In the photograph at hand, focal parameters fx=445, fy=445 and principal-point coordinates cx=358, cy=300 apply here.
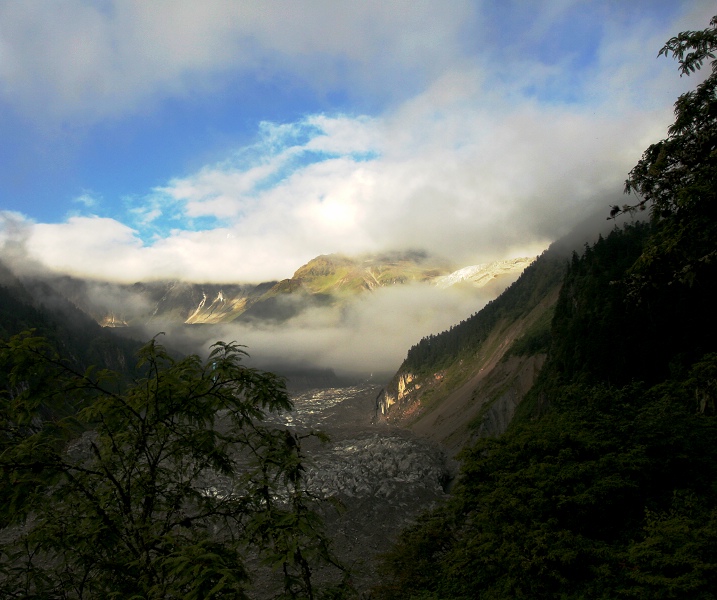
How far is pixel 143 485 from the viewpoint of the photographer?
23.3 ft

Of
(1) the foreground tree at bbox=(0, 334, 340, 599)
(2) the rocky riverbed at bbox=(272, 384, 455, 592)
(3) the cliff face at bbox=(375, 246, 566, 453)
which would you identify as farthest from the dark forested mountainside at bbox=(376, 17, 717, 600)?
(3) the cliff face at bbox=(375, 246, 566, 453)

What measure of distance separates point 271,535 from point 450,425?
491 ft

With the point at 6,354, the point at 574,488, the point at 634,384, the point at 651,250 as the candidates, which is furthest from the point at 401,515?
the point at 6,354

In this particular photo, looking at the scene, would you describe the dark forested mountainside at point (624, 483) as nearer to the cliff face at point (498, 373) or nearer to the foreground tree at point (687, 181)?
the foreground tree at point (687, 181)

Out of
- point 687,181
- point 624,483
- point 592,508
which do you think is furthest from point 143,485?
point 592,508

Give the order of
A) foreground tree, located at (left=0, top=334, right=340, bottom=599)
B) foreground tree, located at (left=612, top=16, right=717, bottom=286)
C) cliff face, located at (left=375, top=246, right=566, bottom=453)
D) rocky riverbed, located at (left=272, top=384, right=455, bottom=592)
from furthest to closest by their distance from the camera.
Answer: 1. cliff face, located at (left=375, top=246, right=566, bottom=453)
2. rocky riverbed, located at (left=272, top=384, right=455, bottom=592)
3. foreground tree, located at (left=612, top=16, right=717, bottom=286)
4. foreground tree, located at (left=0, top=334, right=340, bottom=599)

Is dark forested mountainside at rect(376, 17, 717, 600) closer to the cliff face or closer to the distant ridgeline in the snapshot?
the distant ridgeline

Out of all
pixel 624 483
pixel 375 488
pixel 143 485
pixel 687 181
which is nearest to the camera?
pixel 143 485

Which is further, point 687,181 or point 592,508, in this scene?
point 592,508

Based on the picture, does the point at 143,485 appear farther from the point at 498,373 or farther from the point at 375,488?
the point at 498,373

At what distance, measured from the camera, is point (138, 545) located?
21.0ft

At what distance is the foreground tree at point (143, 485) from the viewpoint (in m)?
5.87

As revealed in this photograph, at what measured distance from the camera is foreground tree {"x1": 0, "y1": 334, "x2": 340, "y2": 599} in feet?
19.2

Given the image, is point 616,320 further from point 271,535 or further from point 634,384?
point 271,535
